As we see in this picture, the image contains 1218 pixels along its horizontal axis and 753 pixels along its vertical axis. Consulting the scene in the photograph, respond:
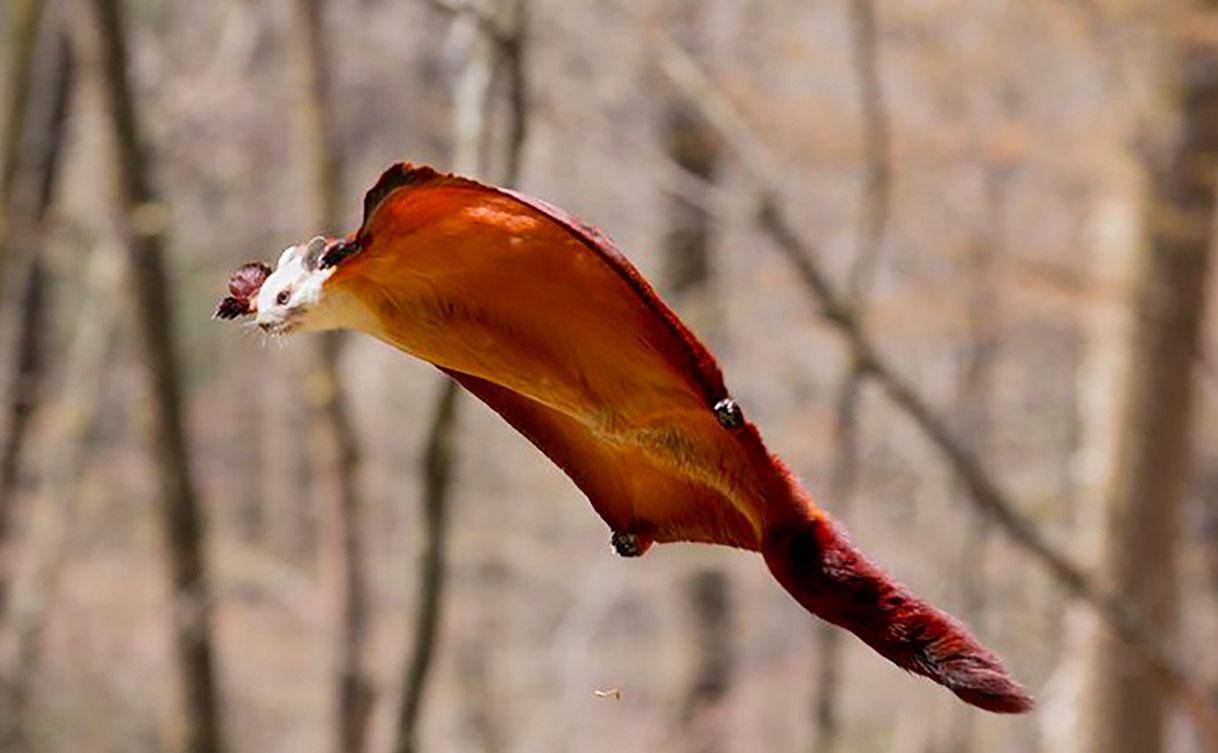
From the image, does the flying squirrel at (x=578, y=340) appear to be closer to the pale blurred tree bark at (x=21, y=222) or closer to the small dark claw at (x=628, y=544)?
the small dark claw at (x=628, y=544)

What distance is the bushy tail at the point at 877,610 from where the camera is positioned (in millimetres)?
215

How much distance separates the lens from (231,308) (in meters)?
0.26

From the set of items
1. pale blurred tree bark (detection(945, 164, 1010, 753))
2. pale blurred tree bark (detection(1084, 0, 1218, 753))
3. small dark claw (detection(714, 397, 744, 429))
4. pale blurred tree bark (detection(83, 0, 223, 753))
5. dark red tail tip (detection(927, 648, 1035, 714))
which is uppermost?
pale blurred tree bark (detection(945, 164, 1010, 753))

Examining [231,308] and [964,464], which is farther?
[964,464]

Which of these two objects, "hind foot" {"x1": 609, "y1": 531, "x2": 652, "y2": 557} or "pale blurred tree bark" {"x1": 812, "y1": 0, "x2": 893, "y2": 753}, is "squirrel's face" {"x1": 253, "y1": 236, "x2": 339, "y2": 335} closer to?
"hind foot" {"x1": 609, "y1": 531, "x2": 652, "y2": 557}

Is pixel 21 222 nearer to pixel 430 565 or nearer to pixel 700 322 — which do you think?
pixel 430 565

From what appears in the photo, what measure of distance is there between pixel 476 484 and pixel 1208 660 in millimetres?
5204

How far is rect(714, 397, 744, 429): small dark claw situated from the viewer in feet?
0.71

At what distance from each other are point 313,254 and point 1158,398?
4.35 meters

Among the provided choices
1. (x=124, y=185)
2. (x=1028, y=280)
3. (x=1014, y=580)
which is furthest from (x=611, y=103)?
(x=1014, y=580)

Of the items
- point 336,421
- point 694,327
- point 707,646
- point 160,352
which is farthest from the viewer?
point 707,646

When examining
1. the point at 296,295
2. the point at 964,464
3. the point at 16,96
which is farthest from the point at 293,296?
the point at 16,96

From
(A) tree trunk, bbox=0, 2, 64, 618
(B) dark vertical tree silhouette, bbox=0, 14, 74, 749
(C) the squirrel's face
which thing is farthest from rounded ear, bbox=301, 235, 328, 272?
(B) dark vertical tree silhouette, bbox=0, 14, 74, 749

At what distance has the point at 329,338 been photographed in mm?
3363
